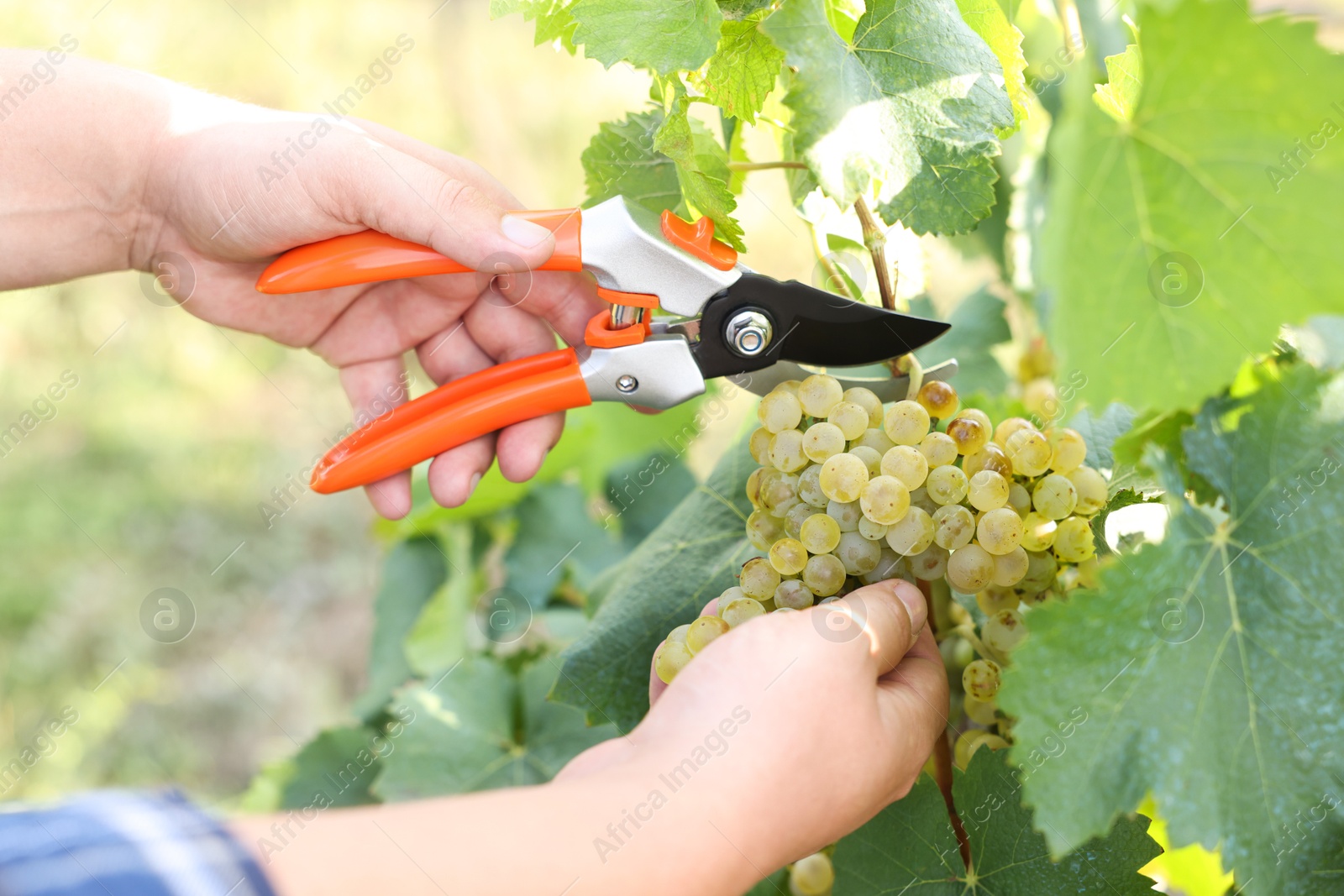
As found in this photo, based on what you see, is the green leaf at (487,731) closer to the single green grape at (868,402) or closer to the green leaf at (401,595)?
the green leaf at (401,595)

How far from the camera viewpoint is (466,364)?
4.20ft

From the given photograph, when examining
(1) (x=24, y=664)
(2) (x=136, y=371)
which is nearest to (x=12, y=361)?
(2) (x=136, y=371)

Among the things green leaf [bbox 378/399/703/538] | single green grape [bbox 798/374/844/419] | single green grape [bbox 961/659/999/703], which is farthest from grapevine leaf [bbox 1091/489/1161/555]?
green leaf [bbox 378/399/703/538]

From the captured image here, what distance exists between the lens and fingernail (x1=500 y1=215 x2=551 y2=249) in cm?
92

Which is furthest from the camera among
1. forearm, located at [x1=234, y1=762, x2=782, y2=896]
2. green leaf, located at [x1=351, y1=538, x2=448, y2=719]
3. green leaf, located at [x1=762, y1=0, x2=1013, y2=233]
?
green leaf, located at [x1=351, y1=538, x2=448, y2=719]

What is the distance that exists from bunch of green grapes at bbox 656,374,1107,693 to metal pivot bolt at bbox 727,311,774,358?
2.5 inches

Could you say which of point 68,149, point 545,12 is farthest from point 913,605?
point 68,149

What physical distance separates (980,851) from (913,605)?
22 centimetres

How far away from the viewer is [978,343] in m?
1.33

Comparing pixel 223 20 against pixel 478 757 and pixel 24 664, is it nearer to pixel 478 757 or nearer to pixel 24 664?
pixel 24 664

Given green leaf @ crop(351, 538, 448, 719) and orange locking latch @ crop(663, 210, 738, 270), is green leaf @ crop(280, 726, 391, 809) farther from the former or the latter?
orange locking latch @ crop(663, 210, 738, 270)

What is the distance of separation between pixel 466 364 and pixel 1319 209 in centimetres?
96

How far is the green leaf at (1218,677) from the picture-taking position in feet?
2.02

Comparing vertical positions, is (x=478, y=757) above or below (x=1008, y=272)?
below
